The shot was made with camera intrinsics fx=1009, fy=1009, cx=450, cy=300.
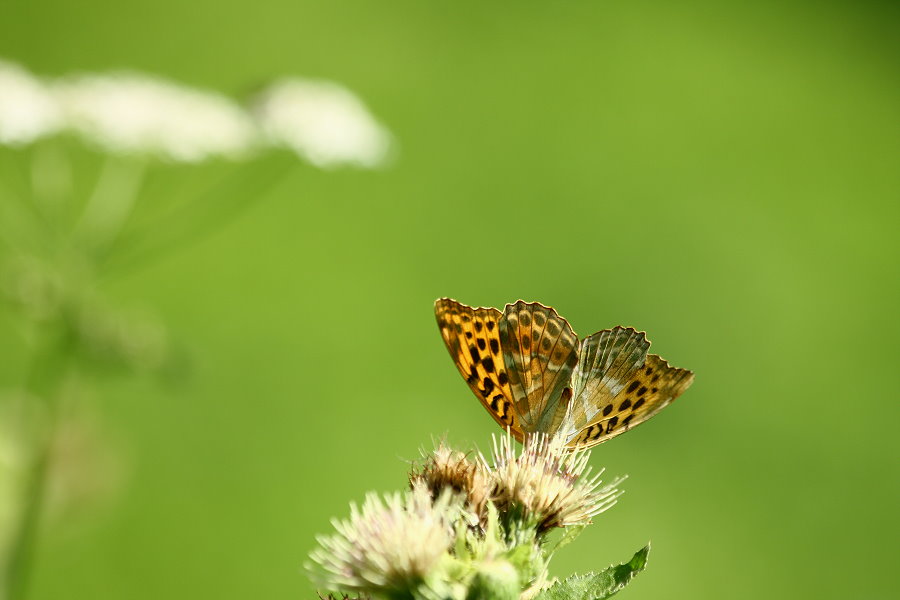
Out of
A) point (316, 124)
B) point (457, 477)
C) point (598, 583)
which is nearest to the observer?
point (598, 583)

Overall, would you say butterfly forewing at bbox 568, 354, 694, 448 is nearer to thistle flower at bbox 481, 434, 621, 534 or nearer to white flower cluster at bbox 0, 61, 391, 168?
thistle flower at bbox 481, 434, 621, 534

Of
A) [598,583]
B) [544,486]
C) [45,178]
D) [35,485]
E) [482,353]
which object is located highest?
[45,178]

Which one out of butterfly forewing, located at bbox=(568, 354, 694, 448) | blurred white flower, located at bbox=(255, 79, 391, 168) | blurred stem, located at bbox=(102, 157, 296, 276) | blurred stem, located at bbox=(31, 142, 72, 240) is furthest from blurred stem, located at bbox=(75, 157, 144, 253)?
butterfly forewing, located at bbox=(568, 354, 694, 448)

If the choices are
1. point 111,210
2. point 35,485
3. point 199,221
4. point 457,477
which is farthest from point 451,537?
point 199,221

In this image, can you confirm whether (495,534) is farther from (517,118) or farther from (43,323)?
(517,118)

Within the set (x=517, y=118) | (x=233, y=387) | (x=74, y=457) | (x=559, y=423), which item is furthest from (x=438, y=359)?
(x=559, y=423)

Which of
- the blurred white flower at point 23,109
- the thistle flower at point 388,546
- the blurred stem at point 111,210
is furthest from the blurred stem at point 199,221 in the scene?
the thistle flower at point 388,546

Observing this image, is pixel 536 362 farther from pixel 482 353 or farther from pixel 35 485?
pixel 35 485
